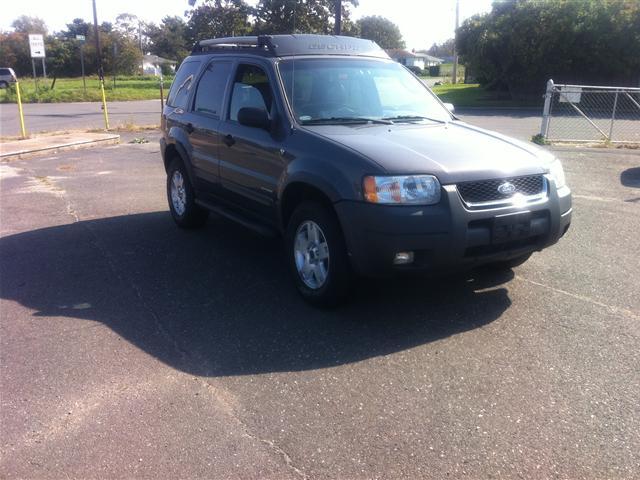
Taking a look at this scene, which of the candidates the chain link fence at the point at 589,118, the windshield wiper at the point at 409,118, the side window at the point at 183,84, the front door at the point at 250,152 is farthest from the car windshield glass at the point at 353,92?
the chain link fence at the point at 589,118

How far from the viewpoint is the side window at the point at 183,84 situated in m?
6.97

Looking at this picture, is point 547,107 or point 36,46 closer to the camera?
point 547,107

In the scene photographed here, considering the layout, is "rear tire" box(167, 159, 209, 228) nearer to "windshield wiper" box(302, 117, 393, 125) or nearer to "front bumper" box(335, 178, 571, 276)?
"windshield wiper" box(302, 117, 393, 125)

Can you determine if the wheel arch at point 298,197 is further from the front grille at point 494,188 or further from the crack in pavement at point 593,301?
the crack in pavement at point 593,301

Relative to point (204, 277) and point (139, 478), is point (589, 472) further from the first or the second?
point (204, 277)

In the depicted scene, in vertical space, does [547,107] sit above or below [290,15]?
below

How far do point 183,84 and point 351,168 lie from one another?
3.56 m

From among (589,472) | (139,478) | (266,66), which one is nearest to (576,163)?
(266,66)

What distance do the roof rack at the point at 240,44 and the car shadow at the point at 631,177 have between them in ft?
21.9

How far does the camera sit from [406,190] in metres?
4.20

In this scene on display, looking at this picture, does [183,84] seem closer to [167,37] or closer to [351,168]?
[351,168]

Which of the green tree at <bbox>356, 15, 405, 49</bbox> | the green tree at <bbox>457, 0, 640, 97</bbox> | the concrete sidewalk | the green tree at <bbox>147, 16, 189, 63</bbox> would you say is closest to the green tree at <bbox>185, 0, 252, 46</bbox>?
the green tree at <bbox>457, 0, 640, 97</bbox>

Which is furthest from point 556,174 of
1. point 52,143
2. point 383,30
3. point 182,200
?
point 383,30

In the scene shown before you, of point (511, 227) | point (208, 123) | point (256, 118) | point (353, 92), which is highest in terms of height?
point (353, 92)
